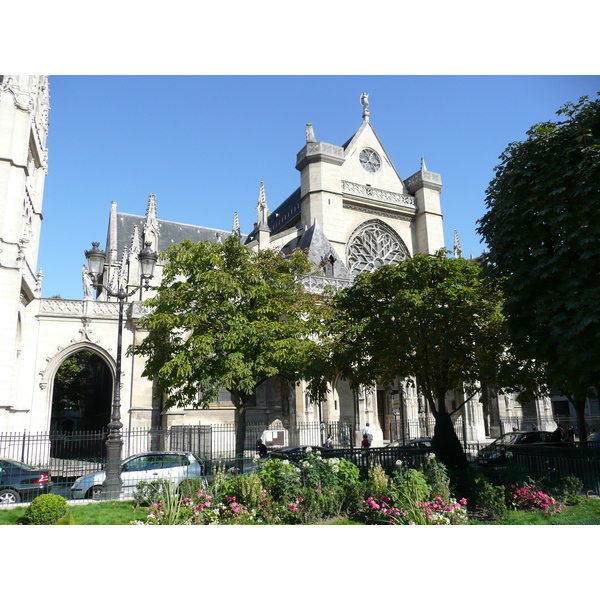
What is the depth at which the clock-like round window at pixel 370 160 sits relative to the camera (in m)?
36.5

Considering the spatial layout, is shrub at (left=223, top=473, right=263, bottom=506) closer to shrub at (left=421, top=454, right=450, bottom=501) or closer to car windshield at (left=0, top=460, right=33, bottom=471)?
shrub at (left=421, top=454, right=450, bottom=501)

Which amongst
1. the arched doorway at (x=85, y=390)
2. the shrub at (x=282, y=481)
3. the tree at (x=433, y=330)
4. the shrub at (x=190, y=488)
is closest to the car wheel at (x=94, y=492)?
the shrub at (x=190, y=488)

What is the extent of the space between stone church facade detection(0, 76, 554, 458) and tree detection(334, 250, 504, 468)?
235 inches

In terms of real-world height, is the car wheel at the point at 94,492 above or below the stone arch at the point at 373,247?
below

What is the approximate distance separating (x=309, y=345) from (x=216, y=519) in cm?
733

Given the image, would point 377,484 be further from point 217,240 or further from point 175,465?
point 217,240

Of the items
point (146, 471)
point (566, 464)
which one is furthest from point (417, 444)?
→ point (146, 471)

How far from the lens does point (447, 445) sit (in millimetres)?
12188

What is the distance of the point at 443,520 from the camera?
24.0 ft

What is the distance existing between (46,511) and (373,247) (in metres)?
29.2

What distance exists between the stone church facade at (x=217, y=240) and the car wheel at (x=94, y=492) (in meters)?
7.78

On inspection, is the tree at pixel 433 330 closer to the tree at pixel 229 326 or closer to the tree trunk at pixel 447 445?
the tree trunk at pixel 447 445

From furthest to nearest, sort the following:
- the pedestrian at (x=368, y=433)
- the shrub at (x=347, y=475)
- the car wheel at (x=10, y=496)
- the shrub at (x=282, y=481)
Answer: the pedestrian at (x=368, y=433)
the car wheel at (x=10, y=496)
the shrub at (x=347, y=475)
the shrub at (x=282, y=481)
